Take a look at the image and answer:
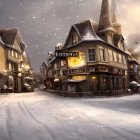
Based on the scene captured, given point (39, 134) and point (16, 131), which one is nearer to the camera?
point (39, 134)

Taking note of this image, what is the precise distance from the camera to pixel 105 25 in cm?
4172

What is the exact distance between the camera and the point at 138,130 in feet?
37.3

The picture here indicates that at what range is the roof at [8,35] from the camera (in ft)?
169

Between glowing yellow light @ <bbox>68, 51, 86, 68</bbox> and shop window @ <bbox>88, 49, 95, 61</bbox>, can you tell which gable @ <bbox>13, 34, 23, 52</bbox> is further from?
shop window @ <bbox>88, 49, 95, 61</bbox>

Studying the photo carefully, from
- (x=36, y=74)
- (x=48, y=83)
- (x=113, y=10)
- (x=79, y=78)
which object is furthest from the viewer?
(x=36, y=74)

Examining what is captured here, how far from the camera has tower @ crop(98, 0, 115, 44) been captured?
40.6 meters

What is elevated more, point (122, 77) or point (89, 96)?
point (122, 77)

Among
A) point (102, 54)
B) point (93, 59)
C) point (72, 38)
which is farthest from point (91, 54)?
point (72, 38)

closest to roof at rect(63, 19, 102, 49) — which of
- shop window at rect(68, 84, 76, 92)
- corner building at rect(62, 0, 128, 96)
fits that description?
corner building at rect(62, 0, 128, 96)

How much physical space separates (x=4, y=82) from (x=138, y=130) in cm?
3955

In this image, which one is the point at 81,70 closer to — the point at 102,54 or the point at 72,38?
the point at 102,54

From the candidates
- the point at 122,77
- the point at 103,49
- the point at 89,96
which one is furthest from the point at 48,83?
the point at 89,96

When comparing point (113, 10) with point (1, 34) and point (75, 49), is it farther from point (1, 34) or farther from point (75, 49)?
point (1, 34)

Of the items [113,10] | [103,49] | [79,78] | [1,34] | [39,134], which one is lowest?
[39,134]
